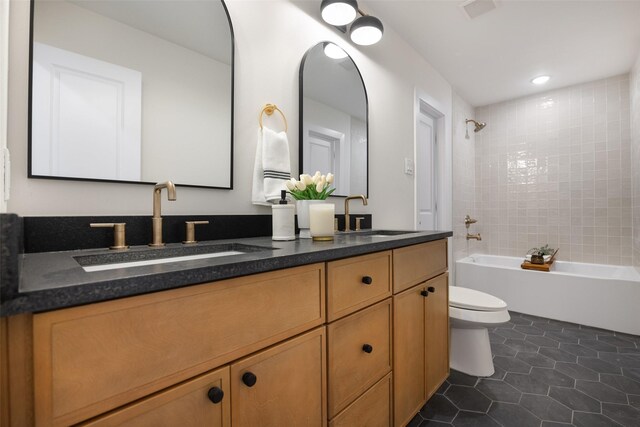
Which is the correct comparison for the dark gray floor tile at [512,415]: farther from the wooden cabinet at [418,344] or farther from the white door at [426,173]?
the white door at [426,173]

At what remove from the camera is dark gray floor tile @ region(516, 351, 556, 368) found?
79.6 inches

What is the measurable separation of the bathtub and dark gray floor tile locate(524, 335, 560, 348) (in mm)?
605

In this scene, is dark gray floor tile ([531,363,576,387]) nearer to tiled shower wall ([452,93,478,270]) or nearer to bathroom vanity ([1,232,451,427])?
bathroom vanity ([1,232,451,427])

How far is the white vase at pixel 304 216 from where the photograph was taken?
1.35 meters

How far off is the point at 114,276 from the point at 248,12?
130 cm

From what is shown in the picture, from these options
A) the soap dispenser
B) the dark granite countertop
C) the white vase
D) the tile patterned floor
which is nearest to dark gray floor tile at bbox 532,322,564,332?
the tile patterned floor

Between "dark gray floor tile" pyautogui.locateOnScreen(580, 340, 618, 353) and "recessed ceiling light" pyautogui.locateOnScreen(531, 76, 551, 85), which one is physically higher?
"recessed ceiling light" pyautogui.locateOnScreen(531, 76, 551, 85)

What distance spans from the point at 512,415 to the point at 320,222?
1378 millimetres

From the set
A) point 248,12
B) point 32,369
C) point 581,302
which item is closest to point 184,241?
point 32,369

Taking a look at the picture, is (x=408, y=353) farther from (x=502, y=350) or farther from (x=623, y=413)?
(x=502, y=350)

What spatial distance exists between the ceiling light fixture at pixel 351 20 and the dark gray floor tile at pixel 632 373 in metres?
2.55

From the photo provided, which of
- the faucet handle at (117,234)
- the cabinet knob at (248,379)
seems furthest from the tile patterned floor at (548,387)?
the faucet handle at (117,234)

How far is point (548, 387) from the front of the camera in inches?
68.9

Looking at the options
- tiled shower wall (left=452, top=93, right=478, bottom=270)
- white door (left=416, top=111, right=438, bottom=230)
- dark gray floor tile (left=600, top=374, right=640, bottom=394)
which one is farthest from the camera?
tiled shower wall (left=452, top=93, right=478, bottom=270)
